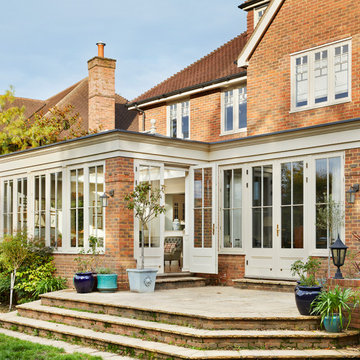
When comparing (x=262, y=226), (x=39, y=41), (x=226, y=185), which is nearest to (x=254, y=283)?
(x=262, y=226)

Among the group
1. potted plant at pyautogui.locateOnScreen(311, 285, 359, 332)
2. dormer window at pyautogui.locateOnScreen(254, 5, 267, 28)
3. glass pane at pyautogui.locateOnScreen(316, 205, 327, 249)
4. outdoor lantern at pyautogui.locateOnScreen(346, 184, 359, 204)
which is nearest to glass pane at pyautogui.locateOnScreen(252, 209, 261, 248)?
glass pane at pyautogui.locateOnScreen(316, 205, 327, 249)

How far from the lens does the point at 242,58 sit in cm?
1484

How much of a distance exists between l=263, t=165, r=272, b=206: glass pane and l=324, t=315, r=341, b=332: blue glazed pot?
16.4 feet

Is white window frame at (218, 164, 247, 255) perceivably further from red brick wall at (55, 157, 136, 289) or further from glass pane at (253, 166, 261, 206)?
red brick wall at (55, 157, 136, 289)

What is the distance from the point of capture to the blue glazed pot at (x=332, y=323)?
317 inches

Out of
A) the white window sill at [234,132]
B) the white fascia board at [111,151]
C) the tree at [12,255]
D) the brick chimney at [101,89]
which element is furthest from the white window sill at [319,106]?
the brick chimney at [101,89]

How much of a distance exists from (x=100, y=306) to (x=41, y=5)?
10.3 meters

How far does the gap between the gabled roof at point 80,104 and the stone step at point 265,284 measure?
17141 mm

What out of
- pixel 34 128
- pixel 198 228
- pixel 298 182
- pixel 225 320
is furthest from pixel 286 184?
pixel 34 128

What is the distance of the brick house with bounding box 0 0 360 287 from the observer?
12.0 metres

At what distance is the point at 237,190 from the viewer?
539 inches

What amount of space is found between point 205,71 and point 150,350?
501 inches

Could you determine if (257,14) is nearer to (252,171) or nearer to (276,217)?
(252,171)

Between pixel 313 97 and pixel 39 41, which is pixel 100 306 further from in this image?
pixel 39 41
